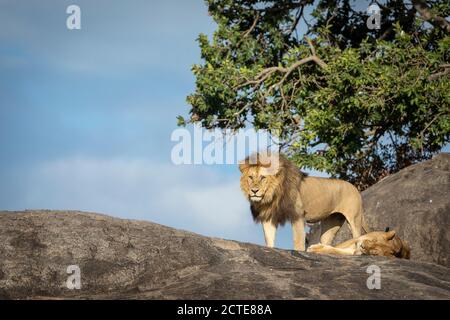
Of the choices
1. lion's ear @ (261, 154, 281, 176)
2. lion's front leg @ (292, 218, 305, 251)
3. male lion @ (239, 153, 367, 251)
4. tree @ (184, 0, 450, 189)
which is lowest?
lion's front leg @ (292, 218, 305, 251)

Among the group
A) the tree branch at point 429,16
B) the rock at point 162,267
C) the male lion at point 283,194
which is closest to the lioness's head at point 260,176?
the male lion at point 283,194

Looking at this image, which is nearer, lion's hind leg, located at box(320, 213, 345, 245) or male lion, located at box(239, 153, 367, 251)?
male lion, located at box(239, 153, 367, 251)

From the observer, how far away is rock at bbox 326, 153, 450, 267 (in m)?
15.3

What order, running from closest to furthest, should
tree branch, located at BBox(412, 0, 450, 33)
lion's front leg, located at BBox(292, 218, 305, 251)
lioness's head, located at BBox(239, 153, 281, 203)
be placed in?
1. lioness's head, located at BBox(239, 153, 281, 203)
2. lion's front leg, located at BBox(292, 218, 305, 251)
3. tree branch, located at BBox(412, 0, 450, 33)

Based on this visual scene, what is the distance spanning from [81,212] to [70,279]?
1783 mm

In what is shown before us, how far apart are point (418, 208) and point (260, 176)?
443 cm

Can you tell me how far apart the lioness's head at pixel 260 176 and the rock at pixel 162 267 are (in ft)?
12.1

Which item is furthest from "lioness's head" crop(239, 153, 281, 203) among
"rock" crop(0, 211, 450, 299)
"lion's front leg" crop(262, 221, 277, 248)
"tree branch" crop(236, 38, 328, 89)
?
"tree branch" crop(236, 38, 328, 89)

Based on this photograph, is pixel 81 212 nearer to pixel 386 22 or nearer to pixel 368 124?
pixel 368 124

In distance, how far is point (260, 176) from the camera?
13250 millimetres

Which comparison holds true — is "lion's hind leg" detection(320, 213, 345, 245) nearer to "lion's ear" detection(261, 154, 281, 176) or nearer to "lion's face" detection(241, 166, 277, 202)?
"lion's face" detection(241, 166, 277, 202)

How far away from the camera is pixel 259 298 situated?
737 centimetres

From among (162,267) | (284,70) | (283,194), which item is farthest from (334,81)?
(162,267)
